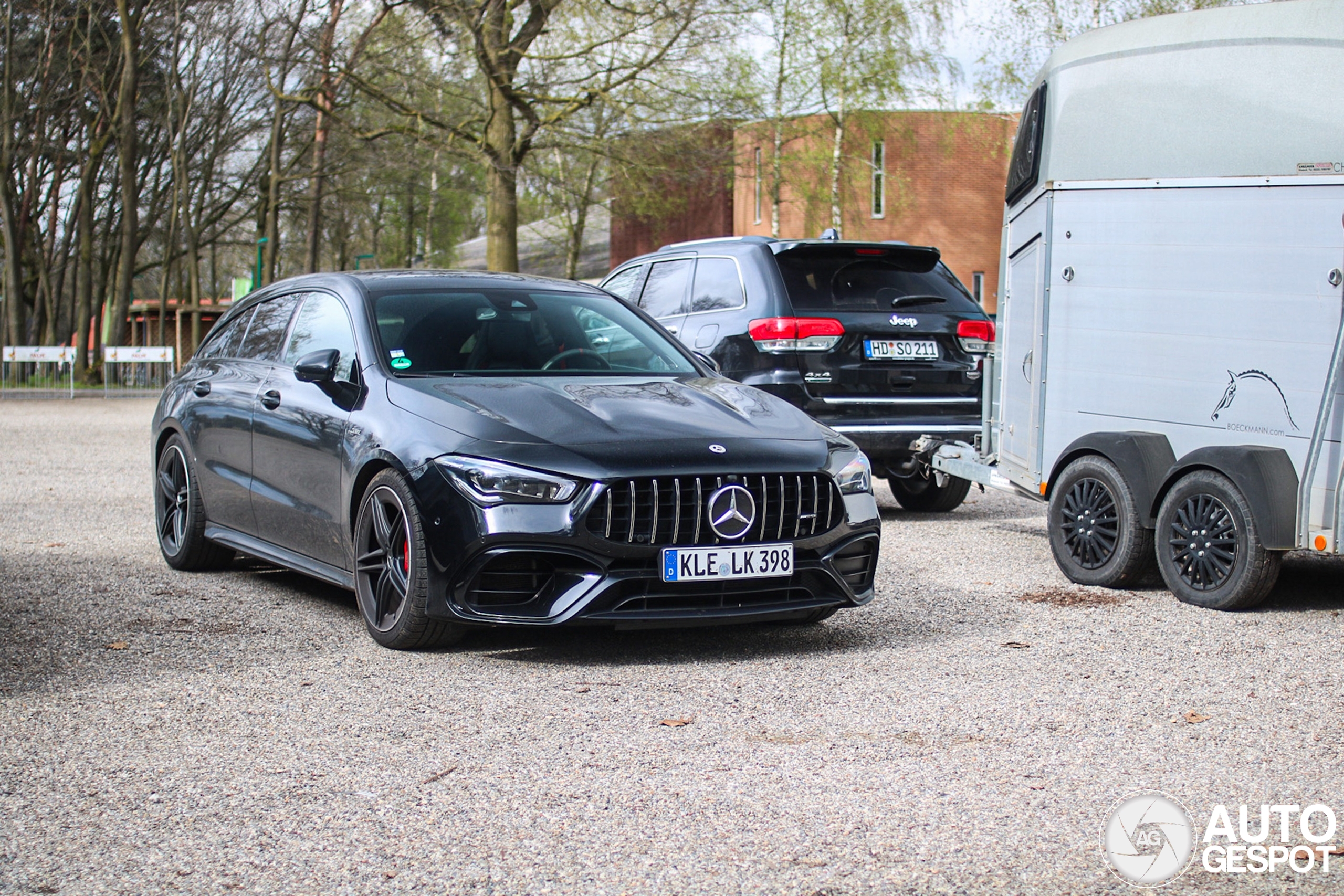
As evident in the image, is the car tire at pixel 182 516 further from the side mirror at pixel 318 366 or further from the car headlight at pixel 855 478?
the car headlight at pixel 855 478

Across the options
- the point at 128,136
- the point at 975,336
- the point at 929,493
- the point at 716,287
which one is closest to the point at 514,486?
the point at 716,287

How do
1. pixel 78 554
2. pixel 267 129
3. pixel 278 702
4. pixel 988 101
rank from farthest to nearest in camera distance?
1. pixel 988 101
2. pixel 267 129
3. pixel 78 554
4. pixel 278 702

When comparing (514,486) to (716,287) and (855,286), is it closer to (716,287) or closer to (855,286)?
Result: (855,286)

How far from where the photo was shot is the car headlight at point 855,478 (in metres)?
6.16

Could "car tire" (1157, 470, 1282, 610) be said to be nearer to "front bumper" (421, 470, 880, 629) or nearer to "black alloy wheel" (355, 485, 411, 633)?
"front bumper" (421, 470, 880, 629)

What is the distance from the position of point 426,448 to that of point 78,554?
3.97m

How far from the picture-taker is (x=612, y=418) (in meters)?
5.99

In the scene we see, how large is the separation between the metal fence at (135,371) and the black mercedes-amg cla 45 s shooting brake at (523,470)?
2660cm

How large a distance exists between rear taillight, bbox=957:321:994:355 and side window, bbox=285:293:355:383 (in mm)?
4892

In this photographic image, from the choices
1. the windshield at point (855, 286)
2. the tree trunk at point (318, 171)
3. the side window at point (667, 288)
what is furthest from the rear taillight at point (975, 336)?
the tree trunk at point (318, 171)

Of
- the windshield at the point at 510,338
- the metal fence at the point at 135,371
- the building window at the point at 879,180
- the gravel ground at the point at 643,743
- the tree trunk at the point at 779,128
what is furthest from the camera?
the building window at the point at 879,180

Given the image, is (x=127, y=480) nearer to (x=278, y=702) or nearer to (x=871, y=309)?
(x=871, y=309)

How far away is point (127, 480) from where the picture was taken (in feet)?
44.9

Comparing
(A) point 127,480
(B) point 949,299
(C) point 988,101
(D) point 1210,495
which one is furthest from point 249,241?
(D) point 1210,495
